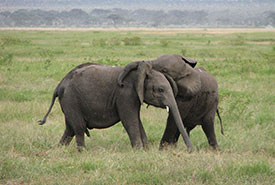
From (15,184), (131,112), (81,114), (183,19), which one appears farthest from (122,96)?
(183,19)

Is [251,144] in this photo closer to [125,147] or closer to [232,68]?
[125,147]

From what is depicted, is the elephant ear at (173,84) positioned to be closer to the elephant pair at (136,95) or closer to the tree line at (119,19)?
the elephant pair at (136,95)

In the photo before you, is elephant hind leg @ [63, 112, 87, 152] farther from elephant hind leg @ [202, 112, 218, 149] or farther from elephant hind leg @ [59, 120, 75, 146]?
elephant hind leg @ [202, 112, 218, 149]

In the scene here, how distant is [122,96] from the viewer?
6852 millimetres

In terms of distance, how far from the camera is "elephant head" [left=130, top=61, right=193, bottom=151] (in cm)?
657

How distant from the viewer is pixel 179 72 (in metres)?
6.93

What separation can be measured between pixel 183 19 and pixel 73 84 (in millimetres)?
174271

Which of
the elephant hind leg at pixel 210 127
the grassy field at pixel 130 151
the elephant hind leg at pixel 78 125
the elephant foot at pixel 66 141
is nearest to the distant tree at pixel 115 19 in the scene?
the grassy field at pixel 130 151

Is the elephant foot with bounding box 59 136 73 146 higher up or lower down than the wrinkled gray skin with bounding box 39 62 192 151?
lower down

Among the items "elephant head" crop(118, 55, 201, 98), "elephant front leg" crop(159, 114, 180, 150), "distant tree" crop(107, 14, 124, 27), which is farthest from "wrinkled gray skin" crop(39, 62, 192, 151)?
"distant tree" crop(107, 14, 124, 27)

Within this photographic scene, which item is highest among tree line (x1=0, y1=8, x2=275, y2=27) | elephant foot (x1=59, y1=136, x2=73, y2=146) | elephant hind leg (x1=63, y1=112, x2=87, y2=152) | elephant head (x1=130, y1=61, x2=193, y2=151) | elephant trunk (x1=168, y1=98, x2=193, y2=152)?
elephant head (x1=130, y1=61, x2=193, y2=151)

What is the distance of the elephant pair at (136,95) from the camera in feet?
22.0

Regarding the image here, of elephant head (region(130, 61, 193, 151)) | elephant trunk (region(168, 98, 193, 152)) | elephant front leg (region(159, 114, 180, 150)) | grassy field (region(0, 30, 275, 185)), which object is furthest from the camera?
elephant front leg (region(159, 114, 180, 150))

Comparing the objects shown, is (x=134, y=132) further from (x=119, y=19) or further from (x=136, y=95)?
(x=119, y=19)
